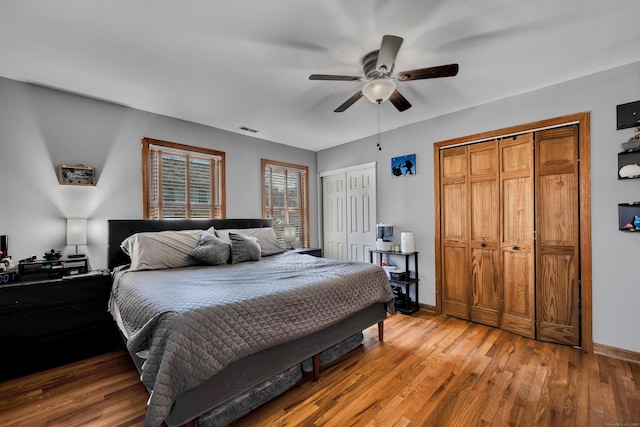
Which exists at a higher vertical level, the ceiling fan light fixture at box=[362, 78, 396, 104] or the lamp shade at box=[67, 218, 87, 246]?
the ceiling fan light fixture at box=[362, 78, 396, 104]

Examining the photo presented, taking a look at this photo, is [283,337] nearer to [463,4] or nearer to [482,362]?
[482,362]

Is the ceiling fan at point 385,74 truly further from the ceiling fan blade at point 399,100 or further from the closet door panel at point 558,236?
the closet door panel at point 558,236

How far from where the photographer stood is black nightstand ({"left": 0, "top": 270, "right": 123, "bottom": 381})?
221 cm

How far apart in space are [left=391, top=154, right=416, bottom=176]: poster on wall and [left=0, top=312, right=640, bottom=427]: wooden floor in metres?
2.31

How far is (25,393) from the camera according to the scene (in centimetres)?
203

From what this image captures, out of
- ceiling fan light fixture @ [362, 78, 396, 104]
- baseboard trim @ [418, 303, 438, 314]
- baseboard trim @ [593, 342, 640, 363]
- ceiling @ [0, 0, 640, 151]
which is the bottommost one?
baseboard trim @ [418, 303, 438, 314]

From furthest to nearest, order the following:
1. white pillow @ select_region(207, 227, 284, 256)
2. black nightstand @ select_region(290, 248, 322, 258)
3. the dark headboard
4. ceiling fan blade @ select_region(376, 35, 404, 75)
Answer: black nightstand @ select_region(290, 248, 322, 258) < white pillow @ select_region(207, 227, 284, 256) < the dark headboard < ceiling fan blade @ select_region(376, 35, 404, 75)

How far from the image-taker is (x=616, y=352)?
8.09 feet

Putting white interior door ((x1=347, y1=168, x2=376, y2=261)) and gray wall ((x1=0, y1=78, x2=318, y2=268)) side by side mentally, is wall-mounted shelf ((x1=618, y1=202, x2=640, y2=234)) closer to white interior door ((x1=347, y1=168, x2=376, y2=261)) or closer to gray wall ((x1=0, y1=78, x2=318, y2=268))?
white interior door ((x1=347, y1=168, x2=376, y2=261))

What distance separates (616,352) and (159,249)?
442 centimetres

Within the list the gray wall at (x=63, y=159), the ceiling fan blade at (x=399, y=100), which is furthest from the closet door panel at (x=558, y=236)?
the gray wall at (x=63, y=159)

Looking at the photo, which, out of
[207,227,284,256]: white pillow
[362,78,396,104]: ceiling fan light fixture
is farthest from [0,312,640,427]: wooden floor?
[362,78,396,104]: ceiling fan light fixture

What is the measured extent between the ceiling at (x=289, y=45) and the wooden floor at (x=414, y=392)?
102 inches

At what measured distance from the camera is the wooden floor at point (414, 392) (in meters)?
1.75
